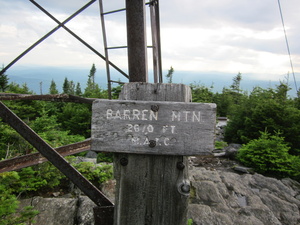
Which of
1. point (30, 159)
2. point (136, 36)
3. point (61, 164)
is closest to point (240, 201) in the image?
point (30, 159)

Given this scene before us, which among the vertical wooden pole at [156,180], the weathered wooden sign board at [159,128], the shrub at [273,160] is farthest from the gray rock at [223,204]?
the weathered wooden sign board at [159,128]

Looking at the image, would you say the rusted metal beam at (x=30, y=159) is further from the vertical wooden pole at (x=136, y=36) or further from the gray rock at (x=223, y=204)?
the vertical wooden pole at (x=136, y=36)

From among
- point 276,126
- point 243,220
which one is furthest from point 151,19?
point 276,126

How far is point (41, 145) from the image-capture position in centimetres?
160

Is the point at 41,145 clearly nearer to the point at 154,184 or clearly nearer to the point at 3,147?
the point at 154,184

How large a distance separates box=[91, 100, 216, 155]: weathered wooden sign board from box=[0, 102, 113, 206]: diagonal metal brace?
535mm

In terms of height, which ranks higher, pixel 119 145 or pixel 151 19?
pixel 151 19

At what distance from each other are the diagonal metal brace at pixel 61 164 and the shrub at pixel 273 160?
753 centimetres

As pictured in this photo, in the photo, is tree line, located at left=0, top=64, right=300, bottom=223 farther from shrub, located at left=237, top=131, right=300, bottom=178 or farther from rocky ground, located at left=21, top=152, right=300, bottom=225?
rocky ground, located at left=21, top=152, right=300, bottom=225

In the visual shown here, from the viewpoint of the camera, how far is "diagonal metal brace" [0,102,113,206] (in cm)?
151

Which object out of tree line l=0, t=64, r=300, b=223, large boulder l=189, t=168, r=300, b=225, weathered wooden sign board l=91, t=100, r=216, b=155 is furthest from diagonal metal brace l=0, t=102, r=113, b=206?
large boulder l=189, t=168, r=300, b=225

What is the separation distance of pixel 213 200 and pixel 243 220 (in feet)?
2.47

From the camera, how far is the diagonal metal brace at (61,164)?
4.96ft

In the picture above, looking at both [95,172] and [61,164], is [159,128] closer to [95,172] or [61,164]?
[61,164]
